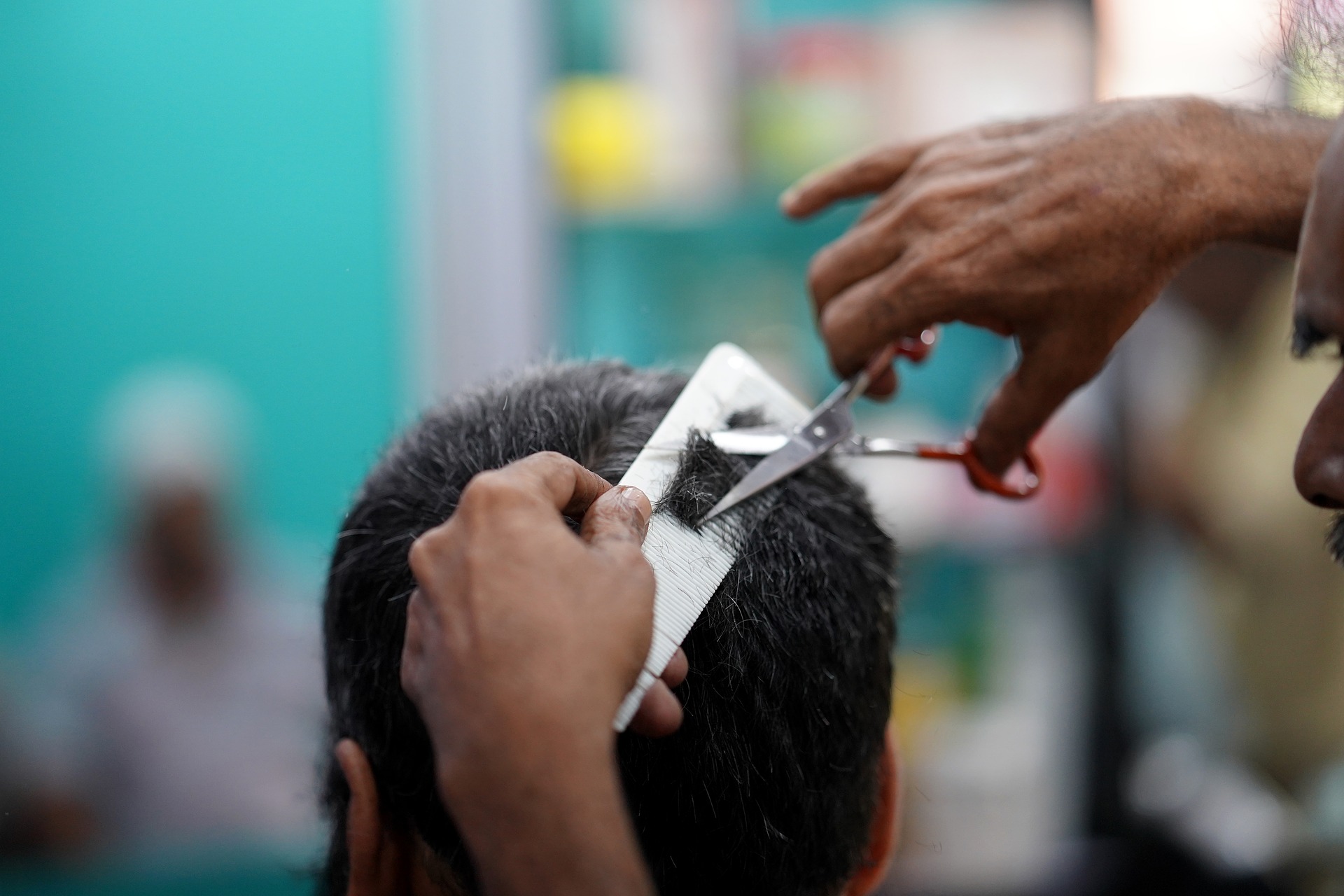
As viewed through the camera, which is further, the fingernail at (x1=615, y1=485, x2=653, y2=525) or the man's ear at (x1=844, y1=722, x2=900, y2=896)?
the man's ear at (x1=844, y1=722, x2=900, y2=896)

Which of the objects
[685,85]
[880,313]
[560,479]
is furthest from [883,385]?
[685,85]

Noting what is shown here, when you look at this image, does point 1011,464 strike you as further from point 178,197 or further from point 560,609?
point 178,197

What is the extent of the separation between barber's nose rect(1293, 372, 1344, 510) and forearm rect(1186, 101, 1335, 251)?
0.16 m

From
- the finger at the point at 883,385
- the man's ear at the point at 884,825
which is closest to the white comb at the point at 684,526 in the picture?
the finger at the point at 883,385

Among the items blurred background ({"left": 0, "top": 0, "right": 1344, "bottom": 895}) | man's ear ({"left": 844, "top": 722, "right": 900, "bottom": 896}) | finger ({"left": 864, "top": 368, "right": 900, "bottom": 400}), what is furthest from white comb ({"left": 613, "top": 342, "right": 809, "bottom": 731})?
blurred background ({"left": 0, "top": 0, "right": 1344, "bottom": 895})

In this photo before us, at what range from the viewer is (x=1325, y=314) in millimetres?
669

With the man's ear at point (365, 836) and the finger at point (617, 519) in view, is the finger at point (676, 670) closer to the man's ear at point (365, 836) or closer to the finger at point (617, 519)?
the finger at point (617, 519)

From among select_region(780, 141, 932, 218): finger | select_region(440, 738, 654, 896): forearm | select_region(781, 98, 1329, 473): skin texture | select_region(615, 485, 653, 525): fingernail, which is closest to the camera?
select_region(440, 738, 654, 896): forearm

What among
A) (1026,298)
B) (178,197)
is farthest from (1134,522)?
(178,197)

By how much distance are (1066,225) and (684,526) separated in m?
0.37

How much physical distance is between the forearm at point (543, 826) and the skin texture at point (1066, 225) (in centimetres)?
47

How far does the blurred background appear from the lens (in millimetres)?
1651

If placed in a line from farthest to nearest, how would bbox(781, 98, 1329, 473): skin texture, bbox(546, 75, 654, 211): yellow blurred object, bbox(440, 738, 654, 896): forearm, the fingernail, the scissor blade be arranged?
1. bbox(546, 75, 654, 211): yellow blurred object
2. bbox(781, 98, 1329, 473): skin texture
3. the scissor blade
4. the fingernail
5. bbox(440, 738, 654, 896): forearm

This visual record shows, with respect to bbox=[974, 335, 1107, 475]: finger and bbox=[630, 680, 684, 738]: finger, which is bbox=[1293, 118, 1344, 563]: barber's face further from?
bbox=[630, 680, 684, 738]: finger
